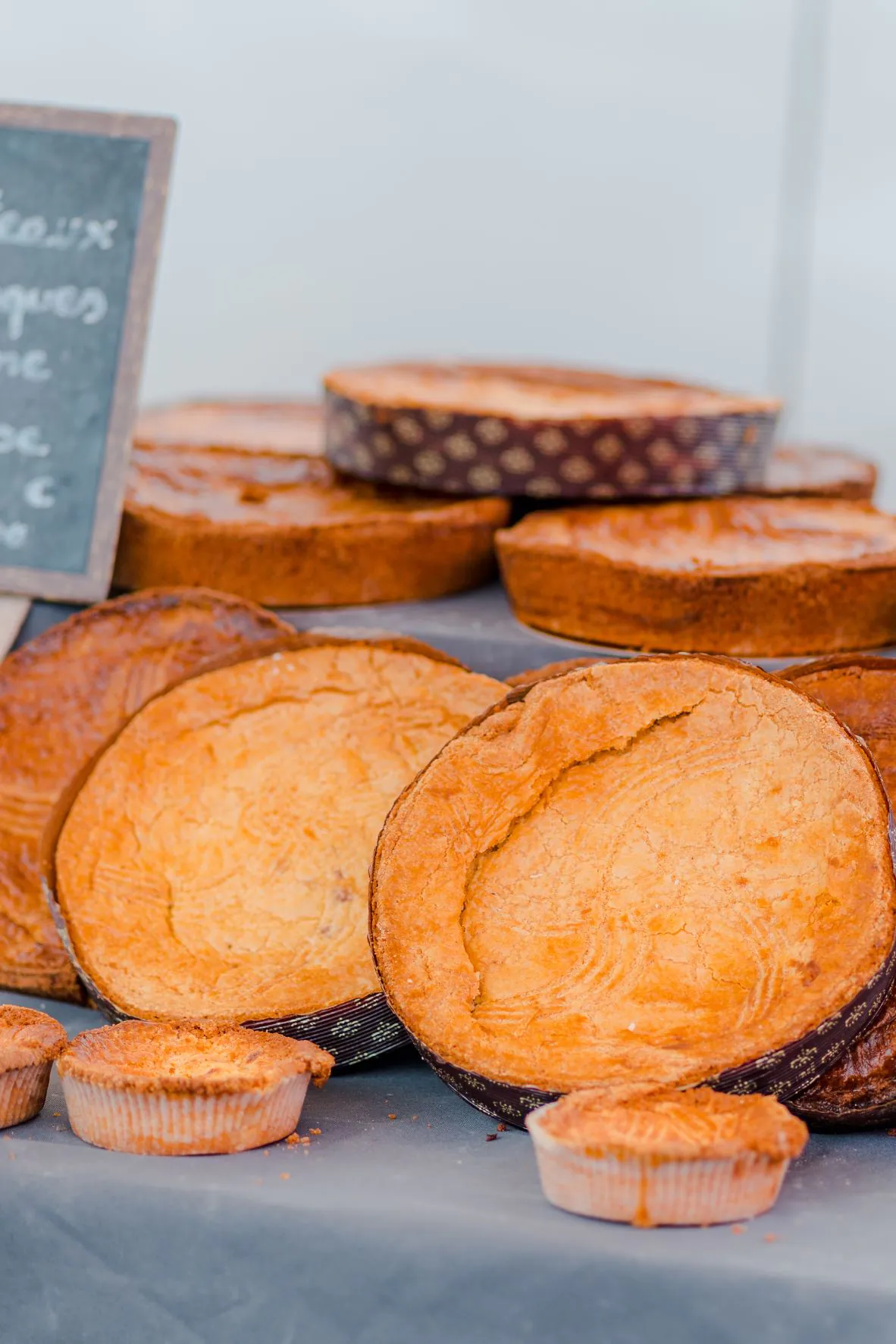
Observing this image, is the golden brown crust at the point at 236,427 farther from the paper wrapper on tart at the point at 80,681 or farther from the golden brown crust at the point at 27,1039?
the golden brown crust at the point at 27,1039

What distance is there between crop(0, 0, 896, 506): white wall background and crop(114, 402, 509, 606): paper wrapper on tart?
160 cm

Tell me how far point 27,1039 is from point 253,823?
1.26 feet

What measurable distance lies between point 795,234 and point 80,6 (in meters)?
Answer: 1.83

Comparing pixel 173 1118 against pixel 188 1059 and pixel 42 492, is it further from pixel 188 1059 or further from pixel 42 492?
pixel 42 492

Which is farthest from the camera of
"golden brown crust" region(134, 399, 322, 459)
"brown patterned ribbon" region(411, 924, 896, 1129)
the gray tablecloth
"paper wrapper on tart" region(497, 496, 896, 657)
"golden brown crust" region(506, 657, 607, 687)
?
"golden brown crust" region(134, 399, 322, 459)

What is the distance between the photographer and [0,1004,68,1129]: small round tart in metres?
1.12

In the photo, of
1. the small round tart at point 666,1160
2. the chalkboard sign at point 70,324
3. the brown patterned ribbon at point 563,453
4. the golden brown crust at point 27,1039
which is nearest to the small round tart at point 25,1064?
the golden brown crust at point 27,1039

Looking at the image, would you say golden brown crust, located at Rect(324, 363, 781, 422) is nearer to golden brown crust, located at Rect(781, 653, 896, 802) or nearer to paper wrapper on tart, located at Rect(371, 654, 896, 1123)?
golden brown crust, located at Rect(781, 653, 896, 802)

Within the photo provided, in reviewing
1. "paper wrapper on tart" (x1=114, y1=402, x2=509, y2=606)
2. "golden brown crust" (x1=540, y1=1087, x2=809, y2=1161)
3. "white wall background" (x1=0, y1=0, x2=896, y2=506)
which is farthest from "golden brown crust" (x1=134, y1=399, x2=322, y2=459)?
"golden brown crust" (x1=540, y1=1087, x2=809, y2=1161)

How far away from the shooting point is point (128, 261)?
71.7 inches

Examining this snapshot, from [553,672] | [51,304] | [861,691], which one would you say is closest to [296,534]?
[51,304]

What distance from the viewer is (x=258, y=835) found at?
A: 1.48 meters

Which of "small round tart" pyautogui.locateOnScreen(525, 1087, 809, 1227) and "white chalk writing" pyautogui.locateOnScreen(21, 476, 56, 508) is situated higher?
"white chalk writing" pyautogui.locateOnScreen(21, 476, 56, 508)

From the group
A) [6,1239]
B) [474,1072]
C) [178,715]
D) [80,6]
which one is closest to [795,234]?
[80,6]
